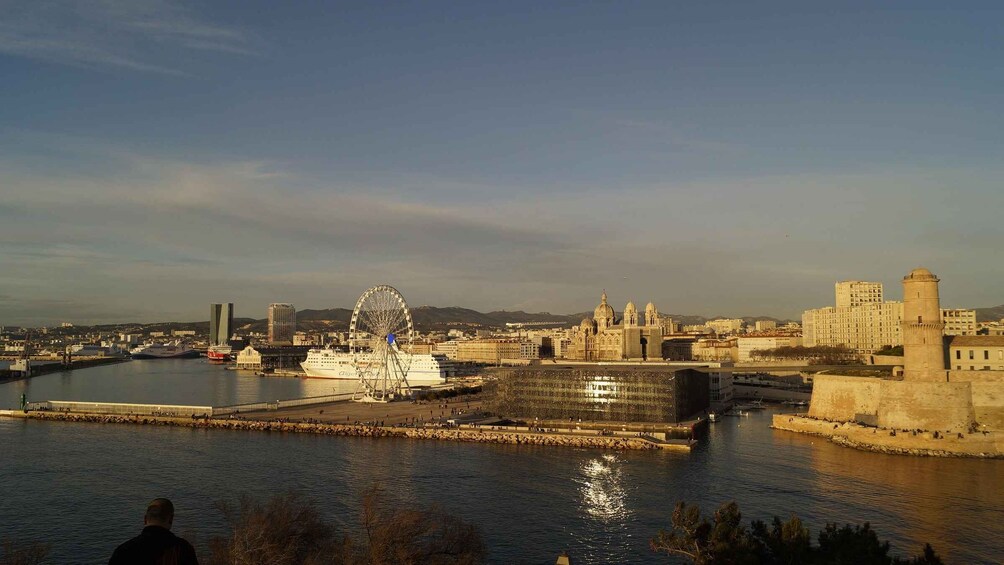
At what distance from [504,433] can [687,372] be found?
36.1 ft

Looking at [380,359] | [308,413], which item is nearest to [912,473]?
[308,413]

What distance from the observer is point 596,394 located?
36062 mm

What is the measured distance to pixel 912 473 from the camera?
24922mm

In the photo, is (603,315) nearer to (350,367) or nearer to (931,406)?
(350,367)

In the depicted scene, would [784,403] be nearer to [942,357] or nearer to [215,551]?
[942,357]

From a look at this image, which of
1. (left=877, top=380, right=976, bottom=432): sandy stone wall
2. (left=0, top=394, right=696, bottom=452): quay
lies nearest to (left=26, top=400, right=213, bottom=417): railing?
(left=0, top=394, right=696, bottom=452): quay

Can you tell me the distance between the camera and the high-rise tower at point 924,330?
29641mm

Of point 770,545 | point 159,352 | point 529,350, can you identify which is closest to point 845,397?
point 770,545

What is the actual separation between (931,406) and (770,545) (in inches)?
849

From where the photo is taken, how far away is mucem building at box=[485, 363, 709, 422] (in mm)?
34781

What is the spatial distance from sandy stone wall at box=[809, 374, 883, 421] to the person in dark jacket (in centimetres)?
3381

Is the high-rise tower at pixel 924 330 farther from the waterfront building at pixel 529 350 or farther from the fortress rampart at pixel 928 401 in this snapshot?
the waterfront building at pixel 529 350

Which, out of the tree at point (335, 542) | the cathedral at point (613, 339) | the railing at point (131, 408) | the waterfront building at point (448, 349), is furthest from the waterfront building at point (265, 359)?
the tree at point (335, 542)

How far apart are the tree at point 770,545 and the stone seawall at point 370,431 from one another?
17.4 metres
